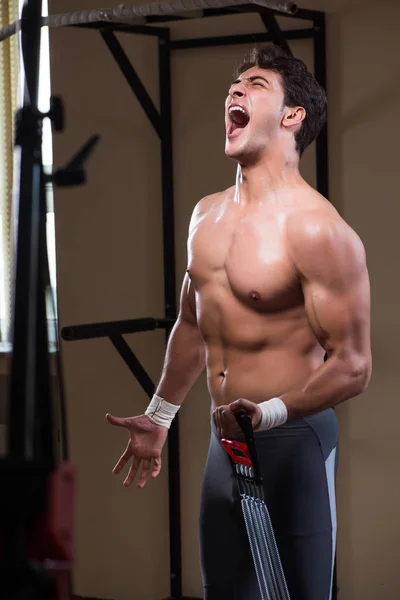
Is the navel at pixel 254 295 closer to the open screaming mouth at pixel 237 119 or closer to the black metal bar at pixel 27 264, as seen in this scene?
the open screaming mouth at pixel 237 119

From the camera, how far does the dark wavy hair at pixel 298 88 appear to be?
2.07m

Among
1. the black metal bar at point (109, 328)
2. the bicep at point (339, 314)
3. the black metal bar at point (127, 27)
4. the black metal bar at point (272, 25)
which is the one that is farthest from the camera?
the black metal bar at point (127, 27)

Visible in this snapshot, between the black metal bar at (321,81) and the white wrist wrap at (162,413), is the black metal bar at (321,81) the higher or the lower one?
the higher one

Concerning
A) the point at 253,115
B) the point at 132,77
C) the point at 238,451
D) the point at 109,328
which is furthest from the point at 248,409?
the point at 132,77

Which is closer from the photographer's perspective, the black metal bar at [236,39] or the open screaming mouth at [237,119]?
the open screaming mouth at [237,119]

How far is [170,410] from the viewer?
2.22 metres

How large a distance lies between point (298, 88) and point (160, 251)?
115 centimetres

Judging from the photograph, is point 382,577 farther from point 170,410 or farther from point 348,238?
point 348,238

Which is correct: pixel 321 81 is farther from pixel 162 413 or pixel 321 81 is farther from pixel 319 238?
pixel 162 413

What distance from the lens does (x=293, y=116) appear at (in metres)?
2.06

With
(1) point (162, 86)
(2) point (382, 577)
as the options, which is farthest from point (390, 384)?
(1) point (162, 86)

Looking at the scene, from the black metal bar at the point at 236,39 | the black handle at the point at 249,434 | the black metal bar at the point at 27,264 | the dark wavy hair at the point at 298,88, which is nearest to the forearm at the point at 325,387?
the black handle at the point at 249,434

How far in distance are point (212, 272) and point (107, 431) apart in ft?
4.39

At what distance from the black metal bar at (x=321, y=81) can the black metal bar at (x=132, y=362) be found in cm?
71
